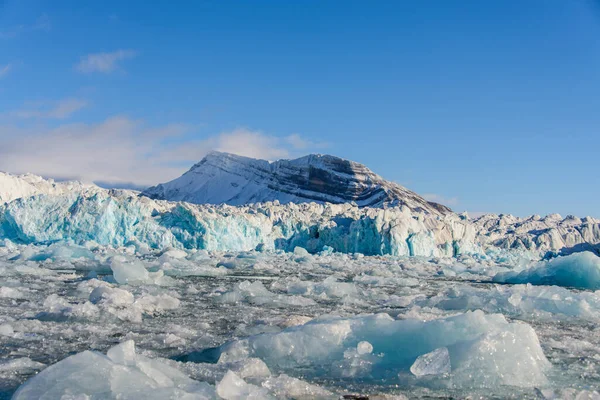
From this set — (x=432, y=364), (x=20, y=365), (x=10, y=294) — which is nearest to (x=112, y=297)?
(x=10, y=294)

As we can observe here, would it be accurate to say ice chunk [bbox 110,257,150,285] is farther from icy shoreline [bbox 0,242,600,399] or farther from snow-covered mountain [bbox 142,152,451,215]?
snow-covered mountain [bbox 142,152,451,215]

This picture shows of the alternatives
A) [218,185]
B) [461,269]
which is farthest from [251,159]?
[461,269]

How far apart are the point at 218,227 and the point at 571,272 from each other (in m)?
19.4

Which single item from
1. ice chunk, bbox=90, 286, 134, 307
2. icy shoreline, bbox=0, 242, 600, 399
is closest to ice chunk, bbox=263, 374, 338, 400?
icy shoreline, bbox=0, 242, 600, 399

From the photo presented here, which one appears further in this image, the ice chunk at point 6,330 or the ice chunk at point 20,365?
the ice chunk at point 6,330

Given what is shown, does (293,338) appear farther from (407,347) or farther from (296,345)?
(407,347)

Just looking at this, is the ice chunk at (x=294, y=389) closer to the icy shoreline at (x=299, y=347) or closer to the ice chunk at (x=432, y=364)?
the icy shoreline at (x=299, y=347)

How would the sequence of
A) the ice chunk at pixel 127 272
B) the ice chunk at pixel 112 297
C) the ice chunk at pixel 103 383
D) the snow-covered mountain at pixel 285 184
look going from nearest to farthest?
the ice chunk at pixel 103 383, the ice chunk at pixel 112 297, the ice chunk at pixel 127 272, the snow-covered mountain at pixel 285 184

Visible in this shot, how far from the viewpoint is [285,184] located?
69688mm

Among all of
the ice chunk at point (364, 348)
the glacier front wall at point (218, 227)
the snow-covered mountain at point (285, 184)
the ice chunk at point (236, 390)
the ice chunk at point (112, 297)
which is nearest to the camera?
the ice chunk at point (236, 390)

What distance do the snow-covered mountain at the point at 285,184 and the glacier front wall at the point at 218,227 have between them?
86.4 ft

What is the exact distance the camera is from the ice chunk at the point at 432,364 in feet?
12.9

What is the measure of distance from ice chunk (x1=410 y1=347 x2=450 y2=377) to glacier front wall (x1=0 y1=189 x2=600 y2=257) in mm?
22693

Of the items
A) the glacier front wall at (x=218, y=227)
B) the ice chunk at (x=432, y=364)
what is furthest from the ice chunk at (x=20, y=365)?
the glacier front wall at (x=218, y=227)
